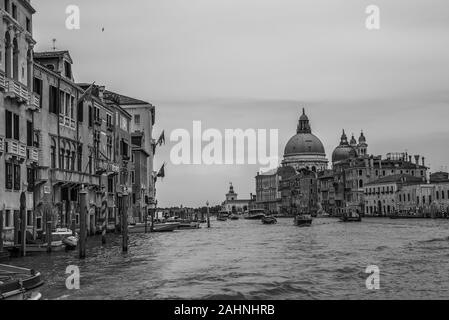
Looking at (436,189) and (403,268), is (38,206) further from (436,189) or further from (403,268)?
(436,189)

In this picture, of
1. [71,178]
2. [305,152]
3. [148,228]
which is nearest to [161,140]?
[148,228]

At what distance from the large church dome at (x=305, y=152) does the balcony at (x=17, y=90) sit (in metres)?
141

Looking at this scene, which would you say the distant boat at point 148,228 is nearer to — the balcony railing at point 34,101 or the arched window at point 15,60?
the balcony railing at point 34,101

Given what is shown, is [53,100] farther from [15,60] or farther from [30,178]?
[15,60]

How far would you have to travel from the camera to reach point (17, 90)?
24.0 m

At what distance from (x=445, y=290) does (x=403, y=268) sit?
4.49 meters

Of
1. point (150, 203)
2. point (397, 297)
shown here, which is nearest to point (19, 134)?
point (397, 297)

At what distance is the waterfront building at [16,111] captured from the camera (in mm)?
23016

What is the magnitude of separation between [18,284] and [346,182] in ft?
381

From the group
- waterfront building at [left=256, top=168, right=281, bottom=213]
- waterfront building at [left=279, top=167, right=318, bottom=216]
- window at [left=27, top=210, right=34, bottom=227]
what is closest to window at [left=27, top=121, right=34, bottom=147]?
window at [left=27, top=210, right=34, bottom=227]

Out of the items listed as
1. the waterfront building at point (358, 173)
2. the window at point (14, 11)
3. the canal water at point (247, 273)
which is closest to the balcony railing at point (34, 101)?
the window at point (14, 11)

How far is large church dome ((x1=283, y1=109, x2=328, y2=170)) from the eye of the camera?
165 meters

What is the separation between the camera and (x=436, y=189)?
95812mm

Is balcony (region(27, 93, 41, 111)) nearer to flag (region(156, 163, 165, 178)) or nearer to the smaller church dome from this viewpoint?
flag (region(156, 163, 165, 178))
